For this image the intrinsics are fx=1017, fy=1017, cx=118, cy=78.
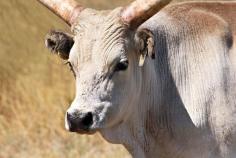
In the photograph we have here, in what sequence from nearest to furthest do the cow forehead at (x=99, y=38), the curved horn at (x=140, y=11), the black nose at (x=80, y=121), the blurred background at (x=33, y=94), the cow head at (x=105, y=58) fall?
the black nose at (x=80, y=121), the cow head at (x=105, y=58), the cow forehead at (x=99, y=38), the curved horn at (x=140, y=11), the blurred background at (x=33, y=94)

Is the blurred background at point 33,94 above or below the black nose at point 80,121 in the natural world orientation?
below

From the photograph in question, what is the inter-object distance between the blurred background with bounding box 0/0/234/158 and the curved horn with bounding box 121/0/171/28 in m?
5.64

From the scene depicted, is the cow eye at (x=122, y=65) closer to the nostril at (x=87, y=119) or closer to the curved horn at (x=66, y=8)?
the nostril at (x=87, y=119)

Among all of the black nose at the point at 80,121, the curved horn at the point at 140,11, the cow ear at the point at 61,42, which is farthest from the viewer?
the cow ear at the point at 61,42

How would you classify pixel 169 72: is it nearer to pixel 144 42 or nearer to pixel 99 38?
pixel 144 42

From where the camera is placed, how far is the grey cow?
35.3 ft

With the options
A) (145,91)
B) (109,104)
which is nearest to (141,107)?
(145,91)

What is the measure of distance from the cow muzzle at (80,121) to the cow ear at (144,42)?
1023 millimetres

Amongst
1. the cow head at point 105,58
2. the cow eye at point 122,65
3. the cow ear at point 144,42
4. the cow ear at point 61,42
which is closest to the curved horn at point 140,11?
the cow head at point 105,58

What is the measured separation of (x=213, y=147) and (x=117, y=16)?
73.1 inches

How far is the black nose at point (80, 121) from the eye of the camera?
10148 mm

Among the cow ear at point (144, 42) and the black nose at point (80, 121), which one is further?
the cow ear at point (144, 42)

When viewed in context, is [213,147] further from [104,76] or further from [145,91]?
[104,76]

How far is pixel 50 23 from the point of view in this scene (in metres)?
18.5
